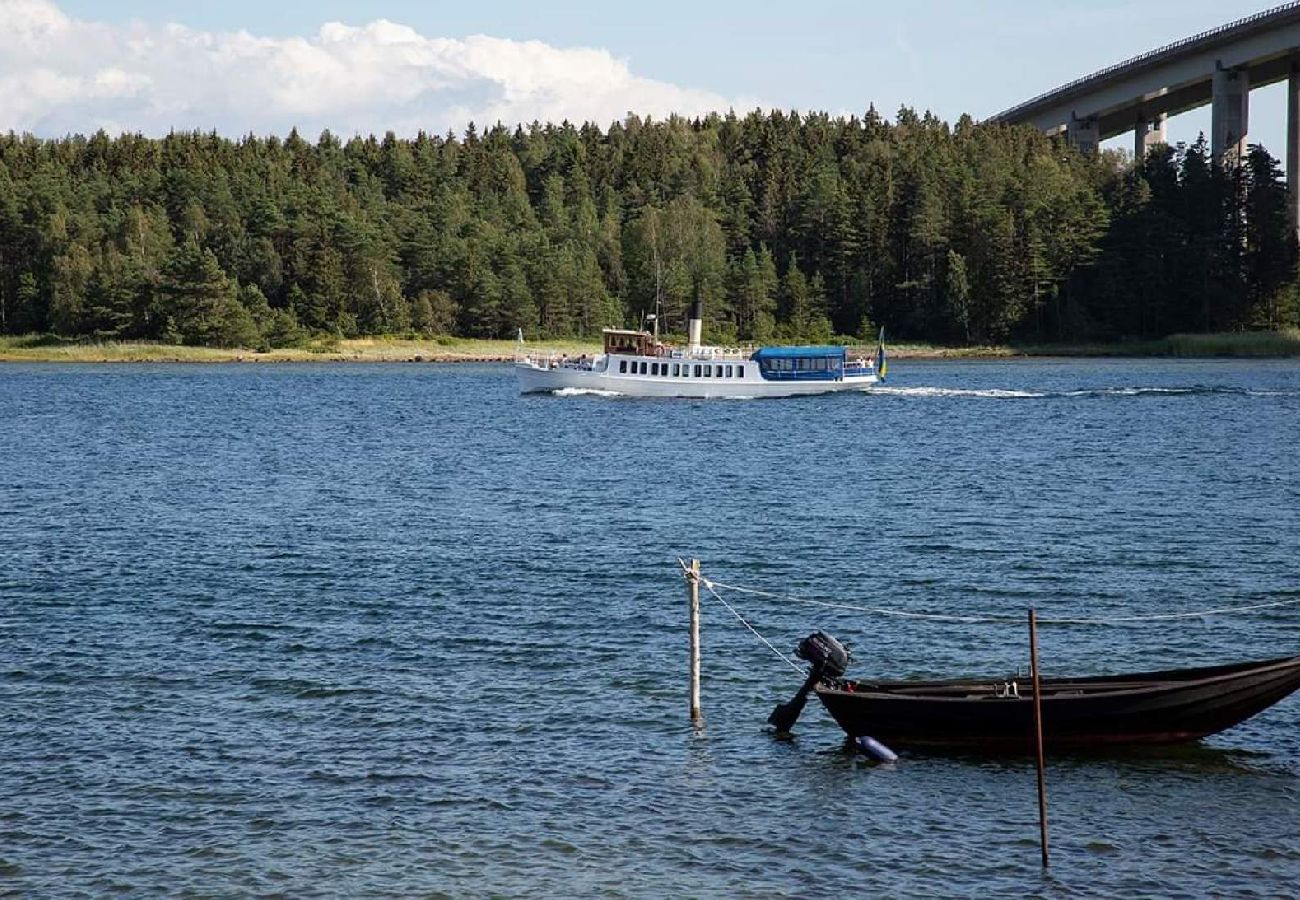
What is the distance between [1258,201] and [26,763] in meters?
178

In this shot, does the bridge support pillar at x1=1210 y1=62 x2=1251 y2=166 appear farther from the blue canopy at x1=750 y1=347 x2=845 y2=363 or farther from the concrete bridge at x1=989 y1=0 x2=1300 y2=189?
the blue canopy at x1=750 y1=347 x2=845 y2=363

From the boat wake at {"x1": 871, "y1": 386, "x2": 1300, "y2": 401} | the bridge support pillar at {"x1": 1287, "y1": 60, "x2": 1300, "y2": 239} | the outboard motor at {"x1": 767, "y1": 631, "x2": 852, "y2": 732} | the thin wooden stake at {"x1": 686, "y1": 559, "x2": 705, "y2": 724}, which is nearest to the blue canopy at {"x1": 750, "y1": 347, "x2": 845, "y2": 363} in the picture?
the boat wake at {"x1": 871, "y1": 386, "x2": 1300, "y2": 401}

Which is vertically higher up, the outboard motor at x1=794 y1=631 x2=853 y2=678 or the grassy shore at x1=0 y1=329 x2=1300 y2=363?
the grassy shore at x1=0 y1=329 x2=1300 y2=363

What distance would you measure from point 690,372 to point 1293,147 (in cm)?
9534

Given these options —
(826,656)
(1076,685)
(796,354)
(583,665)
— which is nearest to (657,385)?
(796,354)

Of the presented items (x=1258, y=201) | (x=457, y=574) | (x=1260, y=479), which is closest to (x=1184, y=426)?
(x=1260, y=479)

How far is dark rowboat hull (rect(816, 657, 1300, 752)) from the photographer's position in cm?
2416

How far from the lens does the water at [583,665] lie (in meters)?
20.8

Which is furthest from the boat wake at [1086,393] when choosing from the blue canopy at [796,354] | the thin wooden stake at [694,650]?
the thin wooden stake at [694,650]

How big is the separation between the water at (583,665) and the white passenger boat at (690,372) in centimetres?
4412

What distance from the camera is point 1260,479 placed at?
59.7 metres

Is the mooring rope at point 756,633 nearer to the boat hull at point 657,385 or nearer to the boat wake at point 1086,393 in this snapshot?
the boat hull at point 657,385

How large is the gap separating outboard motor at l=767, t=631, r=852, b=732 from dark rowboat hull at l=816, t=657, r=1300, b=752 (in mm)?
262

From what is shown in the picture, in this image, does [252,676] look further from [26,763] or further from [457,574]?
[457,574]
